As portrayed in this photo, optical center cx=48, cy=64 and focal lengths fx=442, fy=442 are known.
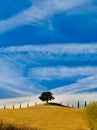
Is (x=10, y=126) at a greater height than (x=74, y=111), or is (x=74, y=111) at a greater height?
(x=74, y=111)

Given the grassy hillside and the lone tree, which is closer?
the grassy hillside

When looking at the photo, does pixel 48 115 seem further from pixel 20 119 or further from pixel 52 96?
pixel 52 96

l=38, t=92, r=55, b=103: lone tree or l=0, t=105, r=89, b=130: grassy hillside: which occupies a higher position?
l=38, t=92, r=55, b=103: lone tree

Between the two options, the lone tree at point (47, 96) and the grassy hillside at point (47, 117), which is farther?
the lone tree at point (47, 96)

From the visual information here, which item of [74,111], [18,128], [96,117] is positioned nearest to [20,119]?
[74,111]

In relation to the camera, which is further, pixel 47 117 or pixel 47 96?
pixel 47 96

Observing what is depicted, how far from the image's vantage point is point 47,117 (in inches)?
4200

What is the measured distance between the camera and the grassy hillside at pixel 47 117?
95.4m

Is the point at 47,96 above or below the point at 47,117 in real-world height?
above

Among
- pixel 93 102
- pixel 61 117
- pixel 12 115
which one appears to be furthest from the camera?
pixel 12 115

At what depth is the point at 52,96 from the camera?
12975cm

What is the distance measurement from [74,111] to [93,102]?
1448 inches

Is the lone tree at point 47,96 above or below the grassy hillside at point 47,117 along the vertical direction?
above

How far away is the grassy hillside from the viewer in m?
95.4
